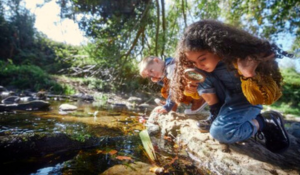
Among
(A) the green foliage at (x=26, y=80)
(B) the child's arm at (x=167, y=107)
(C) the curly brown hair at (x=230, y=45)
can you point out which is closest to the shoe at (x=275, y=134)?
(C) the curly brown hair at (x=230, y=45)

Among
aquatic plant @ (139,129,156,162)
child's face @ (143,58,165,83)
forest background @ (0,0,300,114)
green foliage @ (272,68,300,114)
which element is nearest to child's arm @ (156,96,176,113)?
child's face @ (143,58,165,83)

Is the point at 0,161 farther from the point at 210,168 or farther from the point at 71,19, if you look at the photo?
the point at 71,19

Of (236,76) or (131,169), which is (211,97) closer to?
(236,76)

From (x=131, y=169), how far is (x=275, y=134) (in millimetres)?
1352

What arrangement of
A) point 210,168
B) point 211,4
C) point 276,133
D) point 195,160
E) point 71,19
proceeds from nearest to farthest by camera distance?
point 210,168 < point 195,160 < point 276,133 < point 211,4 < point 71,19

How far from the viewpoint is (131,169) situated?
3.57 feet

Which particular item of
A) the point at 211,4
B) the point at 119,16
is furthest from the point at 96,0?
the point at 211,4

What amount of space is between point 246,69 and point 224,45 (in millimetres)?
227

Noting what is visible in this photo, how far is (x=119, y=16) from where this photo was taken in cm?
527

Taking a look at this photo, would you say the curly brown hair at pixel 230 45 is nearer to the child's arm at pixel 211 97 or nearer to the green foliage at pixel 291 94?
the child's arm at pixel 211 97

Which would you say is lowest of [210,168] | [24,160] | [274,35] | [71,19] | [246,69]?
[210,168]

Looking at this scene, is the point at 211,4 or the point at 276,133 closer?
the point at 276,133

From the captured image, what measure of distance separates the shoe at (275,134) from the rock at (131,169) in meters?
1.21

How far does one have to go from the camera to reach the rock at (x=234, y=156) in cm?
114
